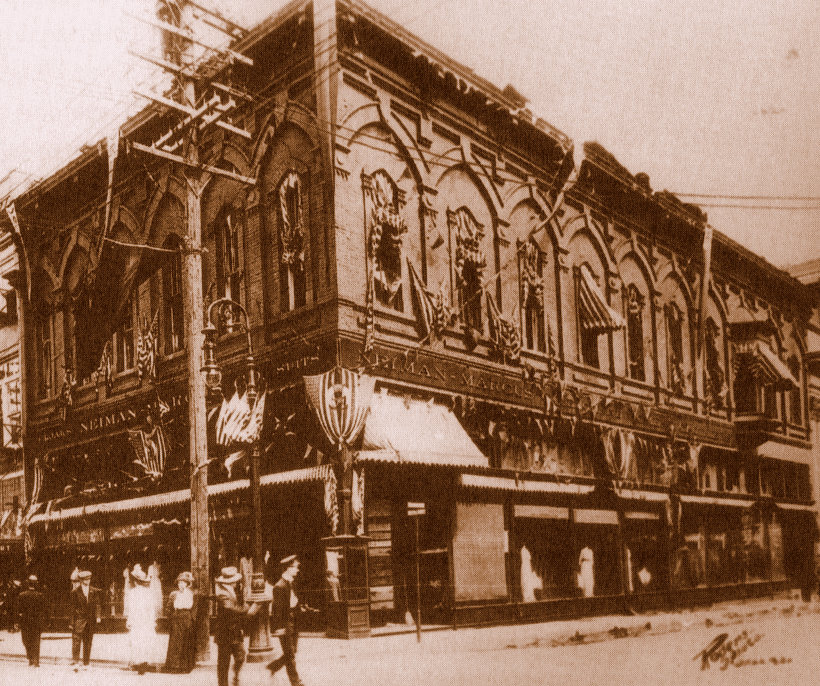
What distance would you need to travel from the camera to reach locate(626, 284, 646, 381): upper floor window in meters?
24.1

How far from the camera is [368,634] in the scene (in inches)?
612

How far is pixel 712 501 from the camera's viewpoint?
2616 cm

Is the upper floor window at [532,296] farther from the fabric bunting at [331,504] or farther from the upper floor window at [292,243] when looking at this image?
the fabric bunting at [331,504]

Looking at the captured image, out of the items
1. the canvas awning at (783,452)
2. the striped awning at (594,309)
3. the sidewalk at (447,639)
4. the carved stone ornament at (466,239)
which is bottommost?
the sidewalk at (447,639)

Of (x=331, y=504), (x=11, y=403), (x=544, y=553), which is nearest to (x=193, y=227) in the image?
(x=331, y=504)

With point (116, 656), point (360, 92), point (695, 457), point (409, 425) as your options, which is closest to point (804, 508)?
point (695, 457)

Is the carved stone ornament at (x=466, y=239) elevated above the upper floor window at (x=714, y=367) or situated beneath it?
elevated above

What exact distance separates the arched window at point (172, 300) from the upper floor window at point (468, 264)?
533 centimetres

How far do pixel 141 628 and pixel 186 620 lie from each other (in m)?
2.08

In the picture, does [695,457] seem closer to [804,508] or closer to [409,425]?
[804,508]

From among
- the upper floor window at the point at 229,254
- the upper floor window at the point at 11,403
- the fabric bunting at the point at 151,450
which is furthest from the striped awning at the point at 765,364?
the upper floor window at the point at 11,403

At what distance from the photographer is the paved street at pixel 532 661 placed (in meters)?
12.1

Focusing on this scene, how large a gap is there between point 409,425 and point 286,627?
5.79 m
